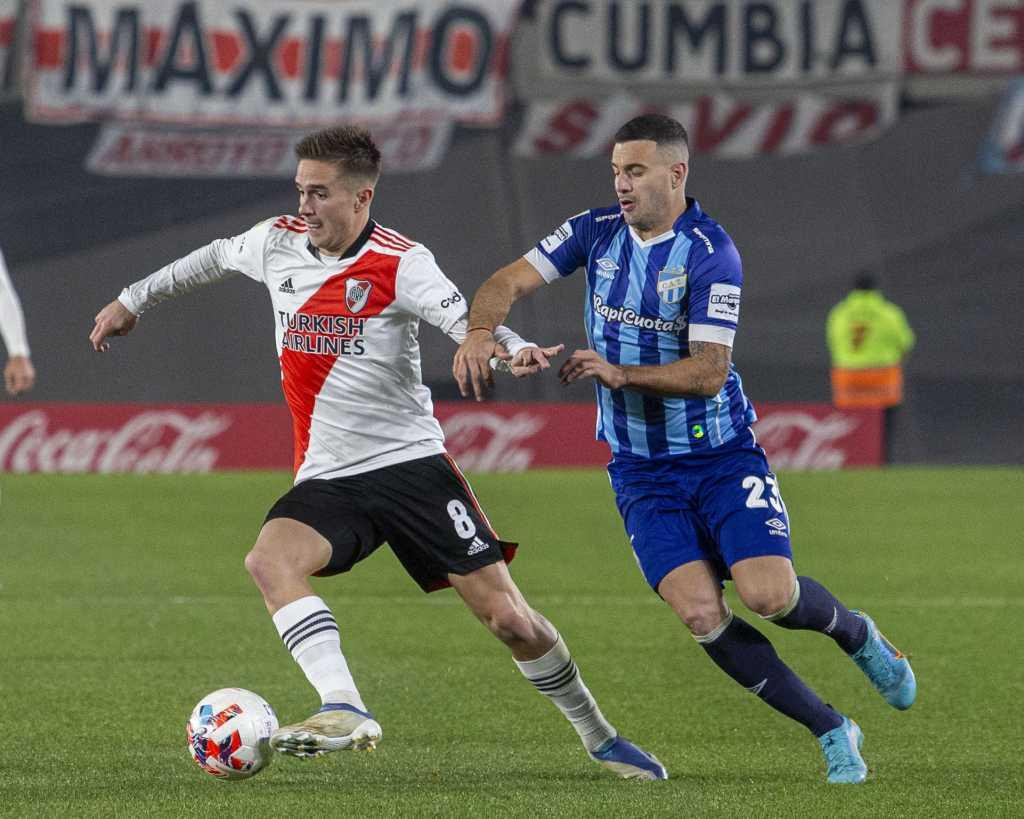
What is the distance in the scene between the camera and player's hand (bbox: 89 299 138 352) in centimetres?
583

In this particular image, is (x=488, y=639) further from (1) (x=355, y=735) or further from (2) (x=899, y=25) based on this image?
(2) (x=899, y=25)

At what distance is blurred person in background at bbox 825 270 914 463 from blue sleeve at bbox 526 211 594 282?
14.6m

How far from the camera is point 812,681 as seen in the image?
7.86 meters

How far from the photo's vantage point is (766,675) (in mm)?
5707

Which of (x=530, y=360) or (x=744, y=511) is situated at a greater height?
(x=530, y=360)

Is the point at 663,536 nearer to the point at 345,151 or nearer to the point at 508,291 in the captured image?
the point at 508,291

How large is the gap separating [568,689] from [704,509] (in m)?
0.69

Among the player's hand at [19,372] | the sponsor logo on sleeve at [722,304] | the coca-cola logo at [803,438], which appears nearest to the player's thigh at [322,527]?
the sponsor logo on sleeve at [722,304]

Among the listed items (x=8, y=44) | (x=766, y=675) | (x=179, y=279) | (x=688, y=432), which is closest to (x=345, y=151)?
(x=179, y=279)

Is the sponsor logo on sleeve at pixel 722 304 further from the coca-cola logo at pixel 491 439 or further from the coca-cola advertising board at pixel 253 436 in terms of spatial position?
the coca-cola logo at pixel 491 439

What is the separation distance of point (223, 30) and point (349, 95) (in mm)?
1627

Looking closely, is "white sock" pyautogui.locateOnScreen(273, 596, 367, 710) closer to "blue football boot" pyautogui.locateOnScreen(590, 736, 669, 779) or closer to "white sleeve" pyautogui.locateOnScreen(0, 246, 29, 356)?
"blue football boot" pyautogui.locateOnScreen(590, 736, 669, 779)

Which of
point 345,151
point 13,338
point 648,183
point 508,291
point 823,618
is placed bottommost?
point 823,618

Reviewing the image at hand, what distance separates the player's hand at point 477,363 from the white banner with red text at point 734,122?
18329 mm
